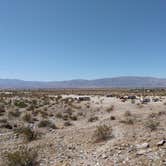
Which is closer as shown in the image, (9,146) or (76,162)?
(76,162)

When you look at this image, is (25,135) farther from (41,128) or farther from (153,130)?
(153,130)

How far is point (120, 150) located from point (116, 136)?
210cm

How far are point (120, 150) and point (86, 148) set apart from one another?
165 centimetres

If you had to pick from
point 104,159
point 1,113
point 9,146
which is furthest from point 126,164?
point 1,113

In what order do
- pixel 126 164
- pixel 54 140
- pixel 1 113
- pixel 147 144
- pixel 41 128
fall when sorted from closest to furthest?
pixel 126 164 < pixel 147 144 < pixel 54 140 < pixel 41 128 < pixel 1 113

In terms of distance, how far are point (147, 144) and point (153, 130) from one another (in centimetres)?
267

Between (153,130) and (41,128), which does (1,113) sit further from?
(153,130)

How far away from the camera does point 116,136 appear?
1162cm

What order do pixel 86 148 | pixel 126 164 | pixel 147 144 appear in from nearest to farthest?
1. pixel 126 164
2. pixel 147 144
3. pixel 86 148

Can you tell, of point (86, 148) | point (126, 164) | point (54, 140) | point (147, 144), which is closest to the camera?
point (126, 164)

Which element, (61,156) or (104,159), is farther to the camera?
(61,156)

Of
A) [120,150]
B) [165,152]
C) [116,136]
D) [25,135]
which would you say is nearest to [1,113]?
[25,135]

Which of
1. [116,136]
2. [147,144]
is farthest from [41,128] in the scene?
[147,144]

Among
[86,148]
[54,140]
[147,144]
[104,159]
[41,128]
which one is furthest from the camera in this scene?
[41,128]
